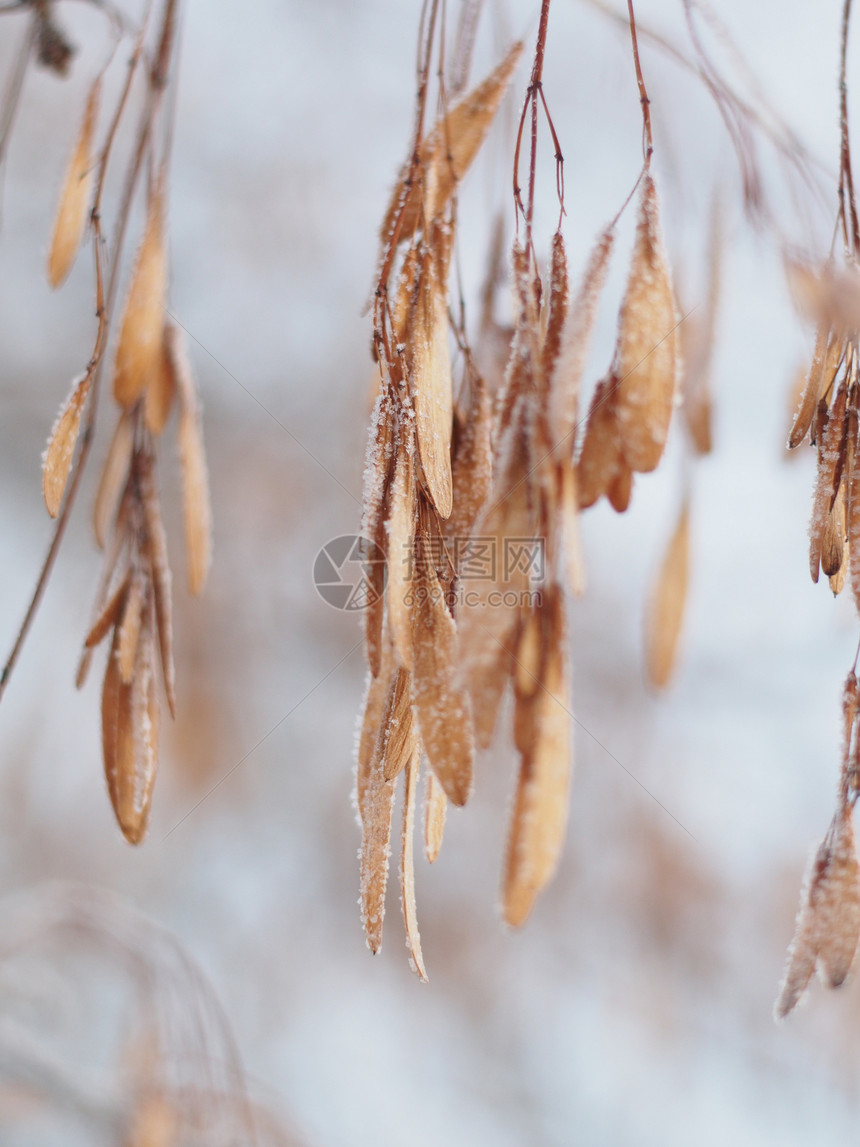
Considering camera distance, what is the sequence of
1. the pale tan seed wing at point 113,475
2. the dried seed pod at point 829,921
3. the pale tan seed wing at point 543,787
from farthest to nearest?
the pale tan seed wing at point 113,475 → the dried seed pod at point 829,921 → the pale tan seed wing at point 543,787

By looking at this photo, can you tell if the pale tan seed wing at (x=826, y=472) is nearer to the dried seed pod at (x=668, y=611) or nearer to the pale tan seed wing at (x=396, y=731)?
the dried seed pod at (x=668, y=611)

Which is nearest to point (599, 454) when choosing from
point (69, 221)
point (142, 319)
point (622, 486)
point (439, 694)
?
point (622, 486)

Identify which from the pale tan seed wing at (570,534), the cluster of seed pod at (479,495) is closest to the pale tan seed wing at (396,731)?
the cluster of seed pod at (479,495)

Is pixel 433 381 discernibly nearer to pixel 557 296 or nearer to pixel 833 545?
pixel 557 296

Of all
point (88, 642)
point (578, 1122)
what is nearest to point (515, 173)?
point (88, 642)

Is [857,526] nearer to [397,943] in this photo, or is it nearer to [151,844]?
[397,943]

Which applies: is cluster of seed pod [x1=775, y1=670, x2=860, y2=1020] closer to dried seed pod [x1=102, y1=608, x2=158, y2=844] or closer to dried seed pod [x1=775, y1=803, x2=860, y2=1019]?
dried seed pod [x1=775, y1=803, x2=860, y2=1019]
